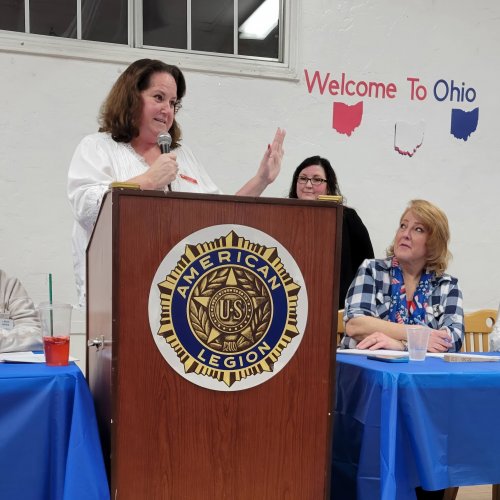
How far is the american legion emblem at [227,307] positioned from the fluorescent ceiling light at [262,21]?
2.68 m

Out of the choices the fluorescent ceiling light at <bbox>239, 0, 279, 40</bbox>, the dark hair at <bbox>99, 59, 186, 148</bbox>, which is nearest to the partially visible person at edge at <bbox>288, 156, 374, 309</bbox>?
the fluorescent ceiling light at <bbox>239, 0, 279, 40</bbox>

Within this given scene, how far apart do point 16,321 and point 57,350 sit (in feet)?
1.83

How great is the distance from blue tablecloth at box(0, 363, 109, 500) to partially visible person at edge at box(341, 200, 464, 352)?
1.09m

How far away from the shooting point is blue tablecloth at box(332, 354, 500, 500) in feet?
4.76

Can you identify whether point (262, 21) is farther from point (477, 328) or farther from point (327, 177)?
point (477, 328)

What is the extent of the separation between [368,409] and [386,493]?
0.19m

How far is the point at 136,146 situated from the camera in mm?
1980

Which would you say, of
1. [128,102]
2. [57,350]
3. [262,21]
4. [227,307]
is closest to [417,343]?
[227,307]

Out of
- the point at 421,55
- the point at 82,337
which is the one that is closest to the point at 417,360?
the point at 82,337

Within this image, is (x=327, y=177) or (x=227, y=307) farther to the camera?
(x=327, y=177)

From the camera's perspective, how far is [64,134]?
3.29 m

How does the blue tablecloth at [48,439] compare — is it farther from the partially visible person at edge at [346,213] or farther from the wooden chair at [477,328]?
the partially visible person at edge at [346,213]

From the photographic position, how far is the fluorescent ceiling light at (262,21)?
3.70m

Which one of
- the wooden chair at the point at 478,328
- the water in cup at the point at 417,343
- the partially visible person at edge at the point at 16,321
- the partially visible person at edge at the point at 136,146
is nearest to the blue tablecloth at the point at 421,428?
the water in cup at the point at 417,343
